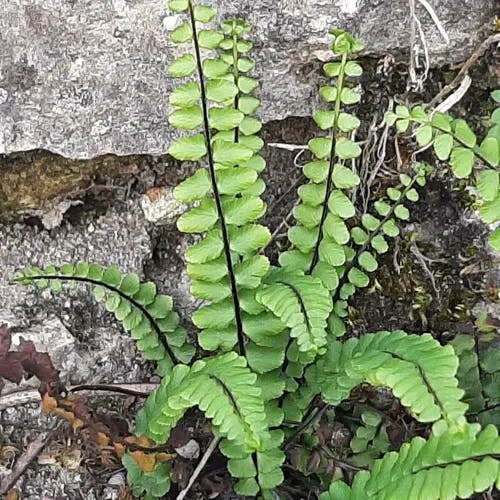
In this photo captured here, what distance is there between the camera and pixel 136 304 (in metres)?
1.91

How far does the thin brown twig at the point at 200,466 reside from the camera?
1868 millimetres

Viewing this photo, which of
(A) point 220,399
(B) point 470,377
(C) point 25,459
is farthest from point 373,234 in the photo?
(C) point 25,459

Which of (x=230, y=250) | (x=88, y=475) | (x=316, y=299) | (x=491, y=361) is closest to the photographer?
(x=316, y=299)

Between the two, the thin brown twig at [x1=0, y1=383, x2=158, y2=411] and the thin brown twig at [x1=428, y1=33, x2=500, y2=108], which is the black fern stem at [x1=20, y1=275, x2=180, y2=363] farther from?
the thin brown twig at [x1=428, y1=33, x2=500, y2=108]

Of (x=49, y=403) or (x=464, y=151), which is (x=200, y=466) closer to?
(x=49, y=403)

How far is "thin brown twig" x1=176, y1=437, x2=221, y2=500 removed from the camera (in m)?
1.87

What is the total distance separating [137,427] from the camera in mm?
1862

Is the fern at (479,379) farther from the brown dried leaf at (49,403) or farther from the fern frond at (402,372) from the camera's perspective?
the brown dried leaf at (49,403)

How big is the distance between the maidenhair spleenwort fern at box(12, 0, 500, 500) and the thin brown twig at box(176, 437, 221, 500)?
0.15 feet

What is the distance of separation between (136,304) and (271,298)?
403 mm

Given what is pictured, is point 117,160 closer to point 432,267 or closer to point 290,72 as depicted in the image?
point 290,72

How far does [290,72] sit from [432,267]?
0.55 m

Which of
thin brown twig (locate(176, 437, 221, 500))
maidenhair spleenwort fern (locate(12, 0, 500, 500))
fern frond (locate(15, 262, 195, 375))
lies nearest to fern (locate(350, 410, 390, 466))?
maidenhair spleenwort fern (locate(12, 0, 500, 500))

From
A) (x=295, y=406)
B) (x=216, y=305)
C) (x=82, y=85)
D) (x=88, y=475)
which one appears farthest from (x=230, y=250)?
(x=88, y=475)
